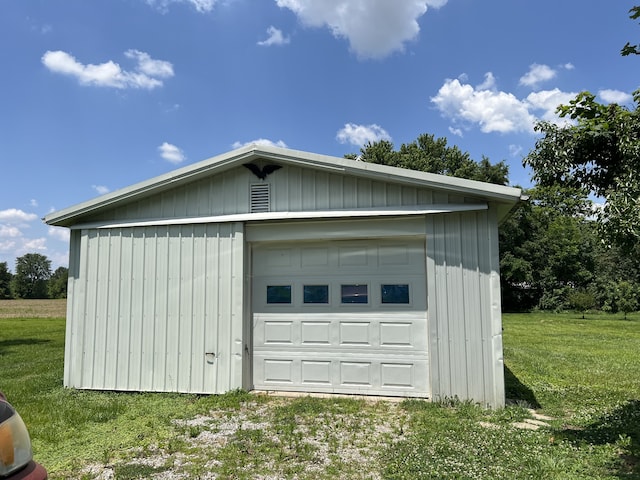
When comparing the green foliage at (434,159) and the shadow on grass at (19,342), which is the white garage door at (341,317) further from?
the green foliage at (434,159)

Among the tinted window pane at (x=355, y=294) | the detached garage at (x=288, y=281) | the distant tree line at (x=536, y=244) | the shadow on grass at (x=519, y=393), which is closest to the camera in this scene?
the detached garage at (x=288, y=281)

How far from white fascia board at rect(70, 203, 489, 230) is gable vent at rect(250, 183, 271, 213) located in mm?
112

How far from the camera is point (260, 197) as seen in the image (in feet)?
21.5

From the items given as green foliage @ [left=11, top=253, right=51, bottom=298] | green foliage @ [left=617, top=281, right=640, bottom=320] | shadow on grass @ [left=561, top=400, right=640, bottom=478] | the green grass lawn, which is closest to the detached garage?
the green grass lawn

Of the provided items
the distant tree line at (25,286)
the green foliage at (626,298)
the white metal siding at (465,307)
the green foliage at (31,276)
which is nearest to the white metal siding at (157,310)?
the white metal siding at (465,307)

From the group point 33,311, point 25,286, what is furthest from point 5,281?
point 33,311

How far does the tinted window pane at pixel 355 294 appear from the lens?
6359 millimetres

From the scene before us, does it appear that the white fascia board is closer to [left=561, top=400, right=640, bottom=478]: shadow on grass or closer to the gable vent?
the gable vent

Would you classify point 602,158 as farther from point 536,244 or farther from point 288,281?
point 536,244

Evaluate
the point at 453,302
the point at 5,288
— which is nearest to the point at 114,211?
the point at 453,302

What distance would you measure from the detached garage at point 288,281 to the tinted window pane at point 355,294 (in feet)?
0.07

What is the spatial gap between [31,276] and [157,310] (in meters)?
87.2

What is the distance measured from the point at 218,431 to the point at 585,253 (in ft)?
105

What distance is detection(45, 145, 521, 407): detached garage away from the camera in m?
5.82
